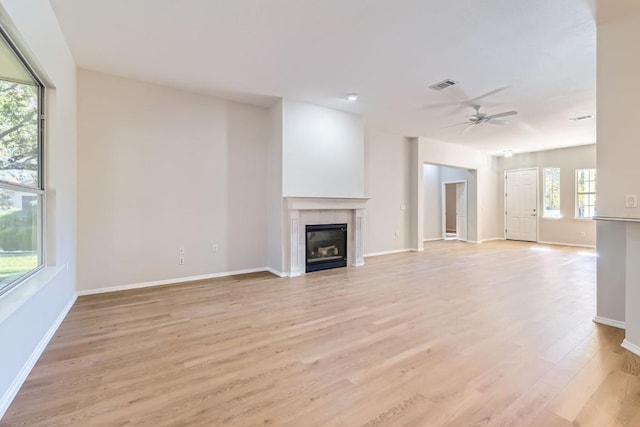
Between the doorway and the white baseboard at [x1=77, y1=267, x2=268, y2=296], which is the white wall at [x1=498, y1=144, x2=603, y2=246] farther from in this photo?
the white baseboard at [x1=77, y1=267, x2=268, y2=296]

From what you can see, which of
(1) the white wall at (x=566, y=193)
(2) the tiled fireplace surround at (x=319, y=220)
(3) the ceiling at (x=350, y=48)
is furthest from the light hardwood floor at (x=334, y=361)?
(1) the white wall at (x=566, y=193)

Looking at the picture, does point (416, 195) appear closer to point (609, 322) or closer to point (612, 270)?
point (612, 270)

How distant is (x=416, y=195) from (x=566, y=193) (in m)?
4.81

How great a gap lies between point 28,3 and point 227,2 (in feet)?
4.65

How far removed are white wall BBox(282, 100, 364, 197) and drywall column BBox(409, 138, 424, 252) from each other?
230cm

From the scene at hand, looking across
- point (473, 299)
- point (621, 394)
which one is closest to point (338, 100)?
point (473, 299)

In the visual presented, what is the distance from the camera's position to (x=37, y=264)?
109 inches

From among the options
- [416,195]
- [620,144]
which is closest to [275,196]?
[416,195]

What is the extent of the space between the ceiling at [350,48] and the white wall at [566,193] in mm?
4031

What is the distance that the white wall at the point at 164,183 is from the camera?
4113mm

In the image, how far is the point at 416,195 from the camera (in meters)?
7.75

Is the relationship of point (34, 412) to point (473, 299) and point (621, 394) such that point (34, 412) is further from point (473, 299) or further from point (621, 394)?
point (473, 299)

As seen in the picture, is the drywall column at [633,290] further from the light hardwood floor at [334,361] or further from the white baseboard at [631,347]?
the light hardwood floor at [334,361]

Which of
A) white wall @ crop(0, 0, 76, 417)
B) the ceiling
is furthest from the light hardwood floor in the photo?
the ceiling
